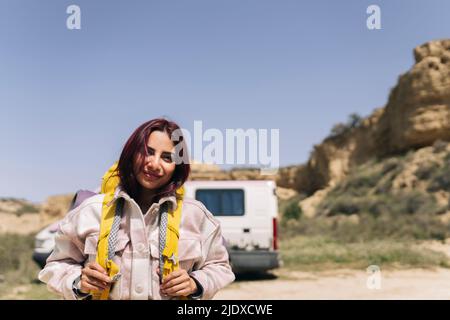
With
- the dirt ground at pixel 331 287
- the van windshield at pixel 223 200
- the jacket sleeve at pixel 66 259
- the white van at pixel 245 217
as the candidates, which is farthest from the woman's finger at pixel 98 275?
the van windshield at pixel 223 200

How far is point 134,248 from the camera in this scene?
142 cm

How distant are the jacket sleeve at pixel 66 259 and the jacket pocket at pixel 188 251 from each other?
0.28m

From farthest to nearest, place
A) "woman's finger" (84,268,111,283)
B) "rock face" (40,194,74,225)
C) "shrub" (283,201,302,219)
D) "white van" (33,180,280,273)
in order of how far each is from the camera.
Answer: "rock face" (40,194,74,225), "shrub" (283,201,302,219), "white van" (33,180,280,273), "woman's finger" (84,268,111,283)

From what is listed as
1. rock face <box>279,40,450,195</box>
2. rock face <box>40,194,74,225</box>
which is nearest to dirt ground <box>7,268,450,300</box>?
rock face <box>279,40,450,195</box>

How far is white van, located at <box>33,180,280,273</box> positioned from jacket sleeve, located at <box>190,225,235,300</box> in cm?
720

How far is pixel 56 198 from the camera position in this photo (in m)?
32.3

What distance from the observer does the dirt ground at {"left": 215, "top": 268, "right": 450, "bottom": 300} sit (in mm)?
7512

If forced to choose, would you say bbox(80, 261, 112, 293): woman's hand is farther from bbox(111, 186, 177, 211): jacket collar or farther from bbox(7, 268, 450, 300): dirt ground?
bbox(7, 268, 450, 300): dirt ground

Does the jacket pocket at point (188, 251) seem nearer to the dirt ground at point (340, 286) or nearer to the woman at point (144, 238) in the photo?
the woman at point (144, 238)

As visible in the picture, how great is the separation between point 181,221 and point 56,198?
3267cm

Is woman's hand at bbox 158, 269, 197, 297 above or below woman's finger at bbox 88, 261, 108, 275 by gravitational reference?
below

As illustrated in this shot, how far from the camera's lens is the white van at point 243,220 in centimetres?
877
